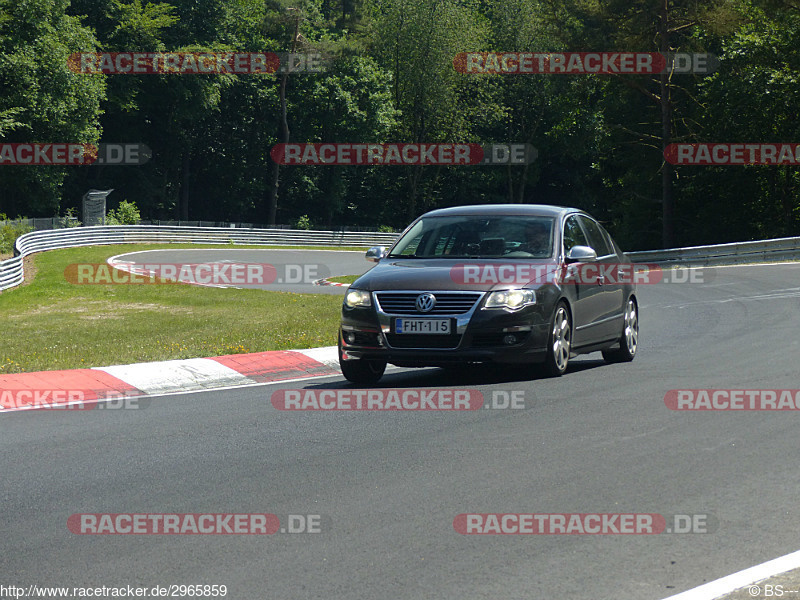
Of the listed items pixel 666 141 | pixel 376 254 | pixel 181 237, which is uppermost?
pixel 666 141

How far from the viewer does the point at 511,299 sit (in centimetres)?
1074

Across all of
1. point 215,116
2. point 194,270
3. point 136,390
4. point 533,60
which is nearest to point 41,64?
point 215,116

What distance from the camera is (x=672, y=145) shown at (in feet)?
171

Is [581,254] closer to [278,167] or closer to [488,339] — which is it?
[488,339]

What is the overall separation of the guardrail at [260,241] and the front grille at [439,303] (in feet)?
78.0

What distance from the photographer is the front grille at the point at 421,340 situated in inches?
417

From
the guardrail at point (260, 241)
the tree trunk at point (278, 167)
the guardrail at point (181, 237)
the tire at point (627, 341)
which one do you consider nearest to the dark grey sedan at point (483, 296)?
the tire at point (627, 341)

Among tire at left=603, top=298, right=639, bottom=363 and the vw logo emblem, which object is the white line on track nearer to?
the vw logo emblem

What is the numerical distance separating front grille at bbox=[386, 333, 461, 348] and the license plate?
5 cm

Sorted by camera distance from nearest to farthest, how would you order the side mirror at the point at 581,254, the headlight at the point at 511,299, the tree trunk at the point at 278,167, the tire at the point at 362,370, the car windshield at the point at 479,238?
1. the headlight at the point at 511,299
2. the tire at the point at 362,370
3. the side mirror at the point at 581,254
4. the car windshield at the point at 479,238
5. the tree trunk at the point at 278,167

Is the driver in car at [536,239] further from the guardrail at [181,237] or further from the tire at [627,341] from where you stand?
the guardrail at [181,237]

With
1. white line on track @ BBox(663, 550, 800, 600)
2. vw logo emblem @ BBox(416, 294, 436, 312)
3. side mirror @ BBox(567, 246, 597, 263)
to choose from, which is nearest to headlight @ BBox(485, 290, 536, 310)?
vw logo emblem @ BBox(416, 294, 436, 312)

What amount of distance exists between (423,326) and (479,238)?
1646mm

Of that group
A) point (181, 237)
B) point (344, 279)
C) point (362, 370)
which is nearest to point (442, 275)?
point (362, 370)
